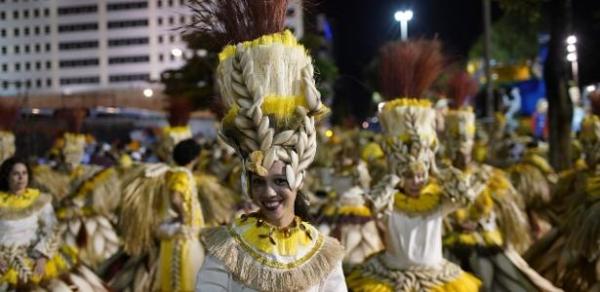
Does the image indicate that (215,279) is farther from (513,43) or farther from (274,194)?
(513,43)

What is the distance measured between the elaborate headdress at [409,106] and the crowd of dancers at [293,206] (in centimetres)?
1

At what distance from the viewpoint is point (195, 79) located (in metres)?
24.1

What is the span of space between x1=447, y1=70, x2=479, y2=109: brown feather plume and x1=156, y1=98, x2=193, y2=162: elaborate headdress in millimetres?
3698

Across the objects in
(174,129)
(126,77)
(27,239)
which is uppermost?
(126,77)

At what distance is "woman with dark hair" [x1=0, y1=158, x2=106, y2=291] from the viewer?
636cm


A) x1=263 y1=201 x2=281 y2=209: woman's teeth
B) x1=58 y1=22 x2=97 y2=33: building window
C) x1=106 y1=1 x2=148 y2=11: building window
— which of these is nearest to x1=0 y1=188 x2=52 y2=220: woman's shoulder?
x1=263 y1=201 x2=281 y2=209: woman's teeth

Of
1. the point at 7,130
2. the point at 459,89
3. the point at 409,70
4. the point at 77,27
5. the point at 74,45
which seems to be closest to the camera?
the point at 409,70

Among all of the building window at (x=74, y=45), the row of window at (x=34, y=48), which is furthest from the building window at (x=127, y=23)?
the row of window at (x=34, y=48)

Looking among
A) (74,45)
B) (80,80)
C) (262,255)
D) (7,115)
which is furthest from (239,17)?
(80,80)

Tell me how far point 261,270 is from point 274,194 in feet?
1.09

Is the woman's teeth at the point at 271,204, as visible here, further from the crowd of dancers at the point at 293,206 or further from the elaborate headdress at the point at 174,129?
the elaborate headdress at the point at 174,129

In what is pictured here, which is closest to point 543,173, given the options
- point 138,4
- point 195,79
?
point 195,79

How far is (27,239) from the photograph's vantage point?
6.50 m

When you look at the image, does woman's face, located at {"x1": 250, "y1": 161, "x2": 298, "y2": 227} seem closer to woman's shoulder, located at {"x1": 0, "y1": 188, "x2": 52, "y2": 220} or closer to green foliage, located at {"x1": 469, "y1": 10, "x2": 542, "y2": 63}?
woman's shoulder, located at {"x1": 0, "y1": 188, "x2": 52, "y2": 220}
